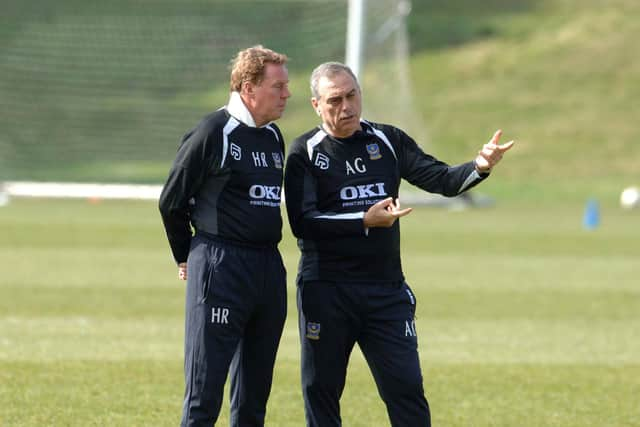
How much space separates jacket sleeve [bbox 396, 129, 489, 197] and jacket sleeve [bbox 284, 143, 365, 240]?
473mm

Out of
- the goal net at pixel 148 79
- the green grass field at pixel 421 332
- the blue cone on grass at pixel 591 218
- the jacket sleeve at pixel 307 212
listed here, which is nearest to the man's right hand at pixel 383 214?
the jacket sleeve at pixel 307 212

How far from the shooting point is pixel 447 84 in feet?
202

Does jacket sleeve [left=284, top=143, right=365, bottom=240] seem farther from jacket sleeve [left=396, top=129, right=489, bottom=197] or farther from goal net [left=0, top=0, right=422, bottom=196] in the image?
goal net [left=0, top=0, right=422, bottom=196]

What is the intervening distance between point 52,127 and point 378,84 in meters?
8.60

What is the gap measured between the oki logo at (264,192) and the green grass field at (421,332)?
7.39ft

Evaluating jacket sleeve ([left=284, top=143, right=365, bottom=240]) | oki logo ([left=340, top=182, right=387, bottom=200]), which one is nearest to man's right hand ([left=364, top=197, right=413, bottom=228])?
jacket sleeve ([left=284, top=143, right=365, bottom=240])

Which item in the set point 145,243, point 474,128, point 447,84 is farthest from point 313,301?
point 447,84

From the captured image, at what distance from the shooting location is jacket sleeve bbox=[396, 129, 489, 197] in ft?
23.7

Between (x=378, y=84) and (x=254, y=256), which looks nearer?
(x=254, y=256)

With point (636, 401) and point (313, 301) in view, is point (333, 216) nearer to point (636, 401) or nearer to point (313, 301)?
point (313, 301)

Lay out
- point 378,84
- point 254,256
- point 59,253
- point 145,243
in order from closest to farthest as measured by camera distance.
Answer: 1. point 254,256
2. point 59,253
3. point 145,243
4. point 378,84

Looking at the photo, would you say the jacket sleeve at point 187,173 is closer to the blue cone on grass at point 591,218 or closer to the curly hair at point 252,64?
the curly hair at point 252,64

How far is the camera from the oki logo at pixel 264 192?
22.7 feet

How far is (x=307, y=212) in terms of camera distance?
711 cm
